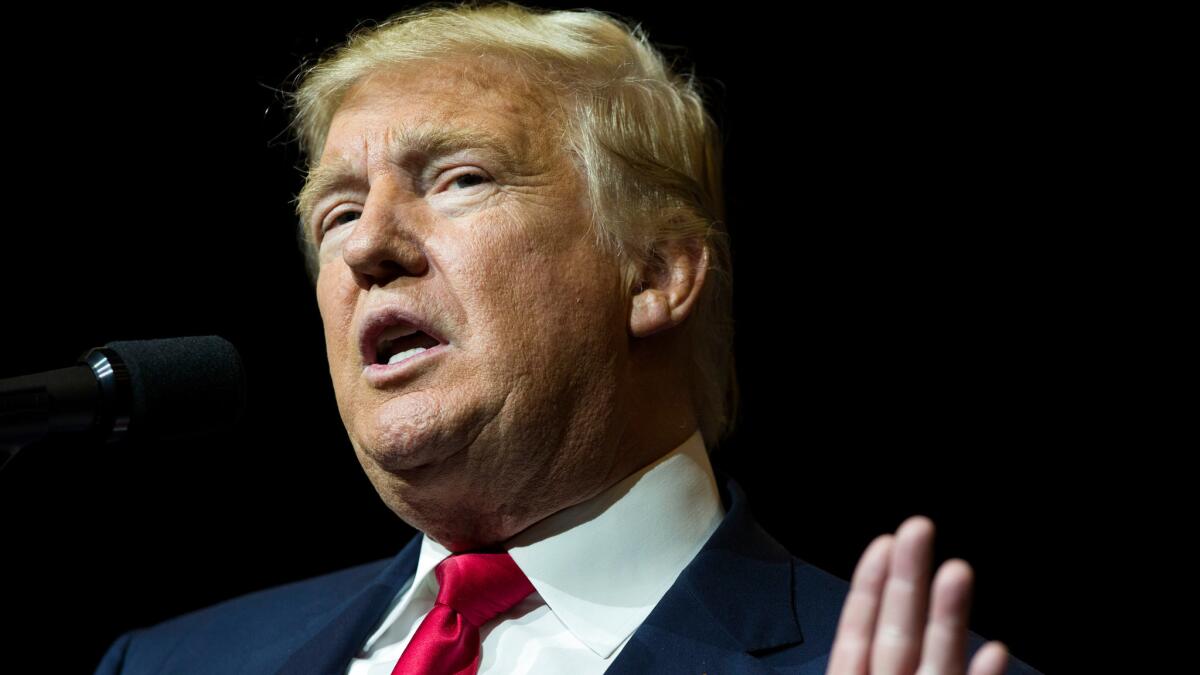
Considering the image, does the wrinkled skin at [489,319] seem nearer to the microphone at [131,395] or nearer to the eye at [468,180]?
the eye at [468,180]

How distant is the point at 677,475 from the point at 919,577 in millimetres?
806

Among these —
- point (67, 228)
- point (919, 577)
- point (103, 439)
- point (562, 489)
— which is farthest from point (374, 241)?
point (67, 228)

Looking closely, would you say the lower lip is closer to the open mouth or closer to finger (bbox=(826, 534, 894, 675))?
the open mouth

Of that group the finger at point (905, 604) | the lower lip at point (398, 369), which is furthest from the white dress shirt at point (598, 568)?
the finger at point (905, 604)

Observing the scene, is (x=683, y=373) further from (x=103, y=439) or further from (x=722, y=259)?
(x=103, y=439)

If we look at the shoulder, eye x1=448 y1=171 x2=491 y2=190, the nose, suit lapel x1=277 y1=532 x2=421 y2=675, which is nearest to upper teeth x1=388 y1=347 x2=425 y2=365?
the nose

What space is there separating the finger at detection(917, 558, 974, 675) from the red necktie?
85cm

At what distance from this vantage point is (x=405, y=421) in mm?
1928

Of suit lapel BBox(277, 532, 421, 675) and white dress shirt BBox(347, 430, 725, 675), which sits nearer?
white dress shirt BBox(347, 430, 725, 675)

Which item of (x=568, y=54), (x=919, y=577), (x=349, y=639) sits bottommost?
(x=349, y=639)

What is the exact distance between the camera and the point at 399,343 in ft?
6.73

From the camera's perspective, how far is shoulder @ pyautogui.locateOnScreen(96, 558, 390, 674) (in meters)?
2.40

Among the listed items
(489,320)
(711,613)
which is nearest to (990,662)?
(711,613)

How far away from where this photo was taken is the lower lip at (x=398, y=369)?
1.95 m
